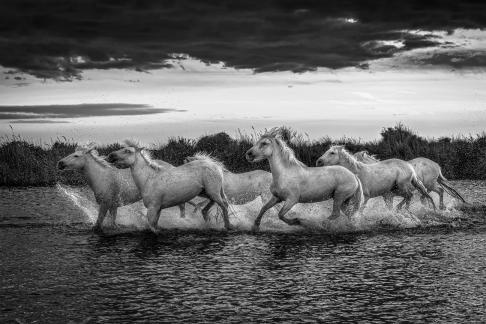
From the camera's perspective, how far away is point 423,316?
7152 millimetres

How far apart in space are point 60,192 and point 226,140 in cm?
1110

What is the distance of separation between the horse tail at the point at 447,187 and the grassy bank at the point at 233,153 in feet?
39.2

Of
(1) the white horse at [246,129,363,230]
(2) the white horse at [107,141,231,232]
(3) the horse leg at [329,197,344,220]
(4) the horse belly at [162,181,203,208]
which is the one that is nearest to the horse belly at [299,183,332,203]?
(1) the white horse at [246,129,363,230]

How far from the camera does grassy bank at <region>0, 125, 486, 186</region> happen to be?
97.1ft

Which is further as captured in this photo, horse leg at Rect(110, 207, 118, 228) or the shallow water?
horse leg at Rect(110, 207, 118, 228)

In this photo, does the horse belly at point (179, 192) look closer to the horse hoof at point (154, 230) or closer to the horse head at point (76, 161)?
the horse hoof at point (154, 230)

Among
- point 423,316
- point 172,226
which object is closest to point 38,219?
point 172,226

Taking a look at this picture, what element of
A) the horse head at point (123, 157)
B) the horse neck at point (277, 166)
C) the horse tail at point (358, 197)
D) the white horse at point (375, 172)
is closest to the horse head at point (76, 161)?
the horse head at point (123, 157)

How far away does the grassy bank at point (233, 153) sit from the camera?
29.6 metres

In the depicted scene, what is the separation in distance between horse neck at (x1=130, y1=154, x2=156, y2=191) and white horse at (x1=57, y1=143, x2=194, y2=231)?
607 millimetres

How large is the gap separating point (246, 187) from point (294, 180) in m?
1.86

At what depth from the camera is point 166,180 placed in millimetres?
13320

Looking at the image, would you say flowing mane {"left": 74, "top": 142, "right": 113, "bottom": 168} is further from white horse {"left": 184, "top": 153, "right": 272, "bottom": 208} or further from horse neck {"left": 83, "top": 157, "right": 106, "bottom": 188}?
white horse {"left": 184, "top": 153, "right": 272, "bottom": 208}

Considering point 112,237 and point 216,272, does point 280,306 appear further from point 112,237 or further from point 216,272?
point 112,237
